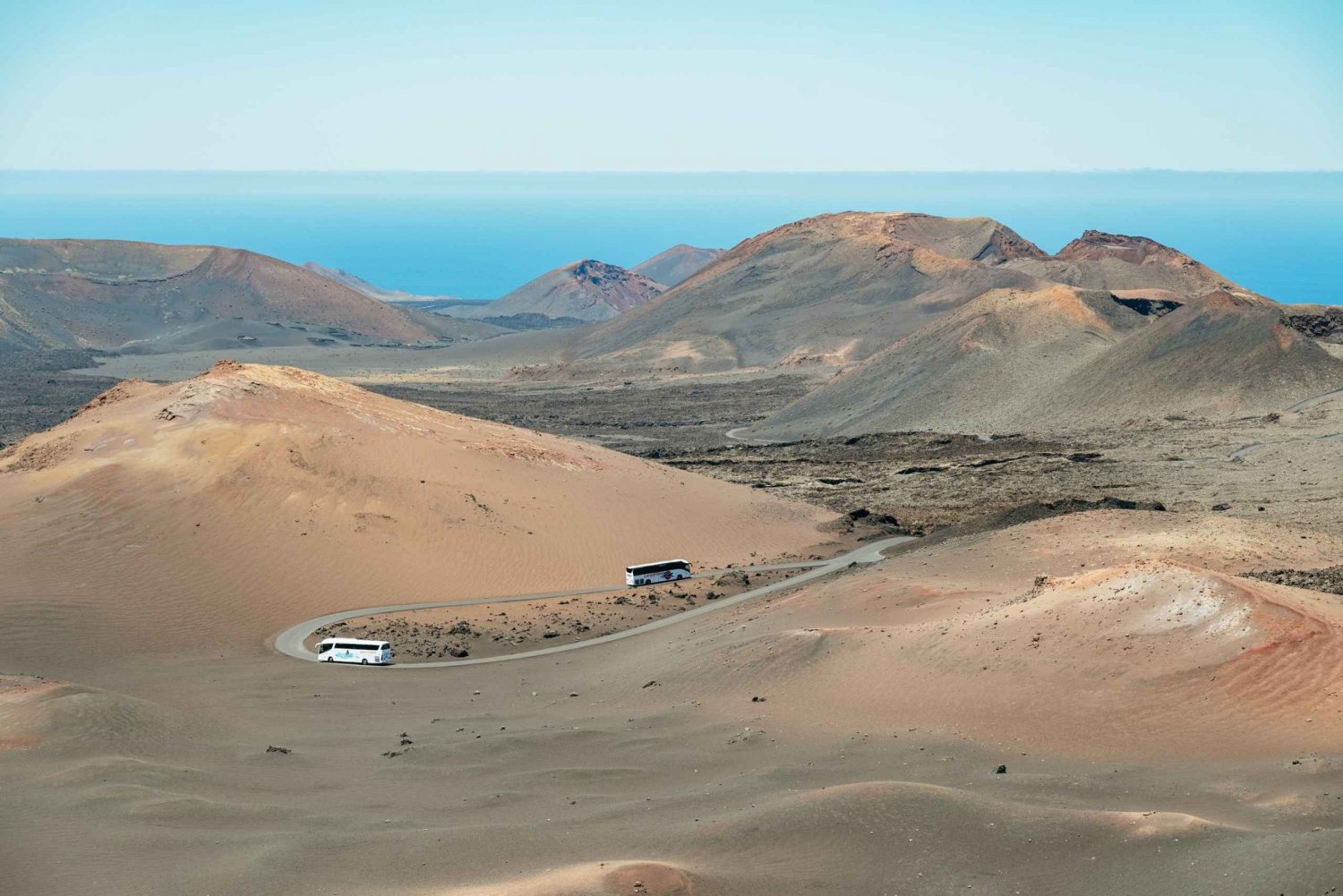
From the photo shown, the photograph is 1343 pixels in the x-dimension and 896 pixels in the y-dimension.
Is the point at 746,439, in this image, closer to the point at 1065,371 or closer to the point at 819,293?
the point at 1065,371

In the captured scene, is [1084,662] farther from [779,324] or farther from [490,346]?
[490,346]

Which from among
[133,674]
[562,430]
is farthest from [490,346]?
[133,674]

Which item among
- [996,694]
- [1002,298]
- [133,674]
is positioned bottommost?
[133,674]

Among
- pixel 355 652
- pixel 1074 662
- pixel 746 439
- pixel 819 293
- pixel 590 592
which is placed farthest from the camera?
pixel 819 293

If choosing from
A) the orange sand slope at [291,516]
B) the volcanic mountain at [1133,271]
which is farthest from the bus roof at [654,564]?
the volcanic mountain at [1133,271]

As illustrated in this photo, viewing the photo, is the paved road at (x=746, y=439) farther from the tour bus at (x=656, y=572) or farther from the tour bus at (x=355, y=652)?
the tour bus at (x=355, y=652)

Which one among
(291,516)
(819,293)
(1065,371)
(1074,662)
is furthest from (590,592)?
(819,293)

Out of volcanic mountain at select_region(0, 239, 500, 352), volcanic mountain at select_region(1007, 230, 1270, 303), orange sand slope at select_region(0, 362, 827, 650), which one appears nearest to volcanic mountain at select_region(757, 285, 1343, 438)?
volcanic mountain at select_region(1007, 230, 1270, 303)

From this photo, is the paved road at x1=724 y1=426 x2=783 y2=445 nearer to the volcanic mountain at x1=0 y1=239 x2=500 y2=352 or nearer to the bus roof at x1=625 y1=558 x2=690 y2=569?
the bus roof at x1=625 y1=558 x2=690 y2=569
